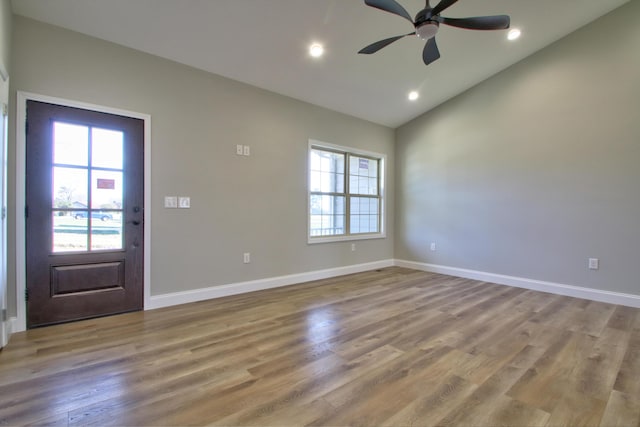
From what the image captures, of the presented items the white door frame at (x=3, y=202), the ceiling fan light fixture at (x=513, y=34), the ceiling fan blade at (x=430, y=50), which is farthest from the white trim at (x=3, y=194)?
the ceiling fan light fixture at (x=513, y=34)

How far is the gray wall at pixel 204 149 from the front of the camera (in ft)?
9.46

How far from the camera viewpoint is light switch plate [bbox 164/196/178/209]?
3.39 m

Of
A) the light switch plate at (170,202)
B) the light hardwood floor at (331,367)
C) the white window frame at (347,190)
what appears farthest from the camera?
the white window frame at (347,190)

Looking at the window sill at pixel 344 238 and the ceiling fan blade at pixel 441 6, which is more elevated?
the ceiling fan blade at pixel 441 6

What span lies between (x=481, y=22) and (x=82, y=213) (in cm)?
400

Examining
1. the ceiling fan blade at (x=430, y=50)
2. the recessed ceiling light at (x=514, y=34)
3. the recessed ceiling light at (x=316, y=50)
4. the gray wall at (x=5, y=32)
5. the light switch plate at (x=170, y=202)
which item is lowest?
the light switch plate at (x=170, y=202)

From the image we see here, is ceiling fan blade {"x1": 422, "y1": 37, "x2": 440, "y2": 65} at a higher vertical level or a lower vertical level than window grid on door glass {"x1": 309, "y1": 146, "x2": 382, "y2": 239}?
higher

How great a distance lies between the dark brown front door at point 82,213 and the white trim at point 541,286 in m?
4.52

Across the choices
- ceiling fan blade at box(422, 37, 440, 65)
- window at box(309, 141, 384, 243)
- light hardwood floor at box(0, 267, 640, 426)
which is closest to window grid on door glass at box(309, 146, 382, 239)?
window at box(309, 141, 384, 243)

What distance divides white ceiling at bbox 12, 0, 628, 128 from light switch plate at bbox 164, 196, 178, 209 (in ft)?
5.12

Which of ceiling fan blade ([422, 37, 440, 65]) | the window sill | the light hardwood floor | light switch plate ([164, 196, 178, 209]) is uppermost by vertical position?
ceiling fan blade ([422, 37, 440, 65])

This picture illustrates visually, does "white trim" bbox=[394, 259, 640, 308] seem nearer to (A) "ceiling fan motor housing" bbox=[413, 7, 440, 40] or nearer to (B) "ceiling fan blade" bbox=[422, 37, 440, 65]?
(B) "ceiling fan blade" bbox=[422, 37, 440, 65]

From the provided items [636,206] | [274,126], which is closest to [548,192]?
[636,206]

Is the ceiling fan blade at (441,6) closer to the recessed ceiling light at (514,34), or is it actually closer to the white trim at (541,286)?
the recessed ceiling light at (514,34)
